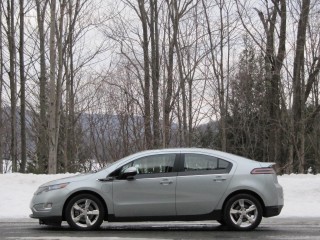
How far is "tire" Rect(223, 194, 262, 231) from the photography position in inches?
359

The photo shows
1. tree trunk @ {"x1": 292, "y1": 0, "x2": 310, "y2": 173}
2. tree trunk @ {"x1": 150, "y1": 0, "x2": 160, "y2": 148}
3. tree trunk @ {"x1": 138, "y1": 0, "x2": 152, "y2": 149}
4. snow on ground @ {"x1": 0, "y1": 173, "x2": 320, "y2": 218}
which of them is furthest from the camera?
tree trunk @ {"x1": 150, "y1": 0, "x2": 160, "y2": 148}

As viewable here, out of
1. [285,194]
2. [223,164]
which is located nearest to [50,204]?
[223,164]

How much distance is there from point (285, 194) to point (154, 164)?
5.88 metres

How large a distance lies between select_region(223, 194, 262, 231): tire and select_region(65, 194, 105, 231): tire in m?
2.29

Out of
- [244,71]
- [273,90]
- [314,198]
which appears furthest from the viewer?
[244,71]

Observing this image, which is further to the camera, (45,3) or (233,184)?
(45,3)

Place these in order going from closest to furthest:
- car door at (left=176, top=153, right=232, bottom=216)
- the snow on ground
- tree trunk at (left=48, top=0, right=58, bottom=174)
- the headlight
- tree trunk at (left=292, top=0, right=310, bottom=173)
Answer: car door at (left=176, top=153, right=232, bottom=216) → the headlight → the snow on ground → tree trunk at (left=48, top=0, right=58, bottom=174) → tree trunk at (left=292, top=0, right=310, bottom=173)

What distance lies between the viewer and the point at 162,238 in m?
8.38

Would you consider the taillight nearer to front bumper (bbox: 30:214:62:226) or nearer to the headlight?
the headlight

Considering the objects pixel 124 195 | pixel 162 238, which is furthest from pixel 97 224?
pixel 162 238

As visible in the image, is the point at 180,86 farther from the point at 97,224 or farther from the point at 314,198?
the point at 97,224

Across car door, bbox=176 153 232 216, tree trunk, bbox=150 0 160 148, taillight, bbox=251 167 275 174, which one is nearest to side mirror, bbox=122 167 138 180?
car door, bbox=176 153 232 216

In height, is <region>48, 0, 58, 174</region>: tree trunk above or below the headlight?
above

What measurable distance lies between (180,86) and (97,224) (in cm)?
1931
